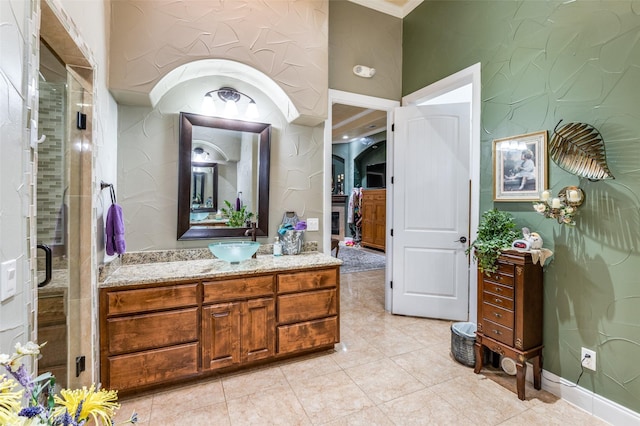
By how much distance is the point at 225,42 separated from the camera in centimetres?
237

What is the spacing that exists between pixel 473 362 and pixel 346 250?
18.9 ft

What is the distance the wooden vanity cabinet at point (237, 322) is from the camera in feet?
7.13

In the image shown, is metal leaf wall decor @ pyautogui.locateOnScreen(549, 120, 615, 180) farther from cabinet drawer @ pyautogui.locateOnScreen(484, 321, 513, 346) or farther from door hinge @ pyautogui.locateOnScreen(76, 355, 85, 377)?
door hinge @ pyautogui.locateOnScreen(76, 355, 85, 377)

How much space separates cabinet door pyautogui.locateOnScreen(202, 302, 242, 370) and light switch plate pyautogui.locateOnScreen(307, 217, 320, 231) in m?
1.09

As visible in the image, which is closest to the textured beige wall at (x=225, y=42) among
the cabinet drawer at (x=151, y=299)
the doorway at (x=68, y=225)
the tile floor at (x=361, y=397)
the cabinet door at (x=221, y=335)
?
the doorway at (x=68, y=225)

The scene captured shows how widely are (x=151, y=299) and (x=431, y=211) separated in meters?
2.81

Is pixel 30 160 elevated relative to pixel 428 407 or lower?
elevated

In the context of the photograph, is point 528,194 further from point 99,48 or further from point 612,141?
point 99,48

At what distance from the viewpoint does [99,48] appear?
A: 191 cm

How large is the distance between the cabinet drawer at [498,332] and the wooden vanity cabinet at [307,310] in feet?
3.89

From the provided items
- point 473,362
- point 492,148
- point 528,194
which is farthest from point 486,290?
point 492,148

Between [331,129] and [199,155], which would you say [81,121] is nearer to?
[199,155]

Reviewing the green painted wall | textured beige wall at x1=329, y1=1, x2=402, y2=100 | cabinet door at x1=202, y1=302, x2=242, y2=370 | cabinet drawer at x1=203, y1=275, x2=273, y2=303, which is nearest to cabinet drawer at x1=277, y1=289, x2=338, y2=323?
cabinet drawer at x1=203, y1=275, x2=273, y2=303

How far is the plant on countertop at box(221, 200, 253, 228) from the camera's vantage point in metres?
2.78
